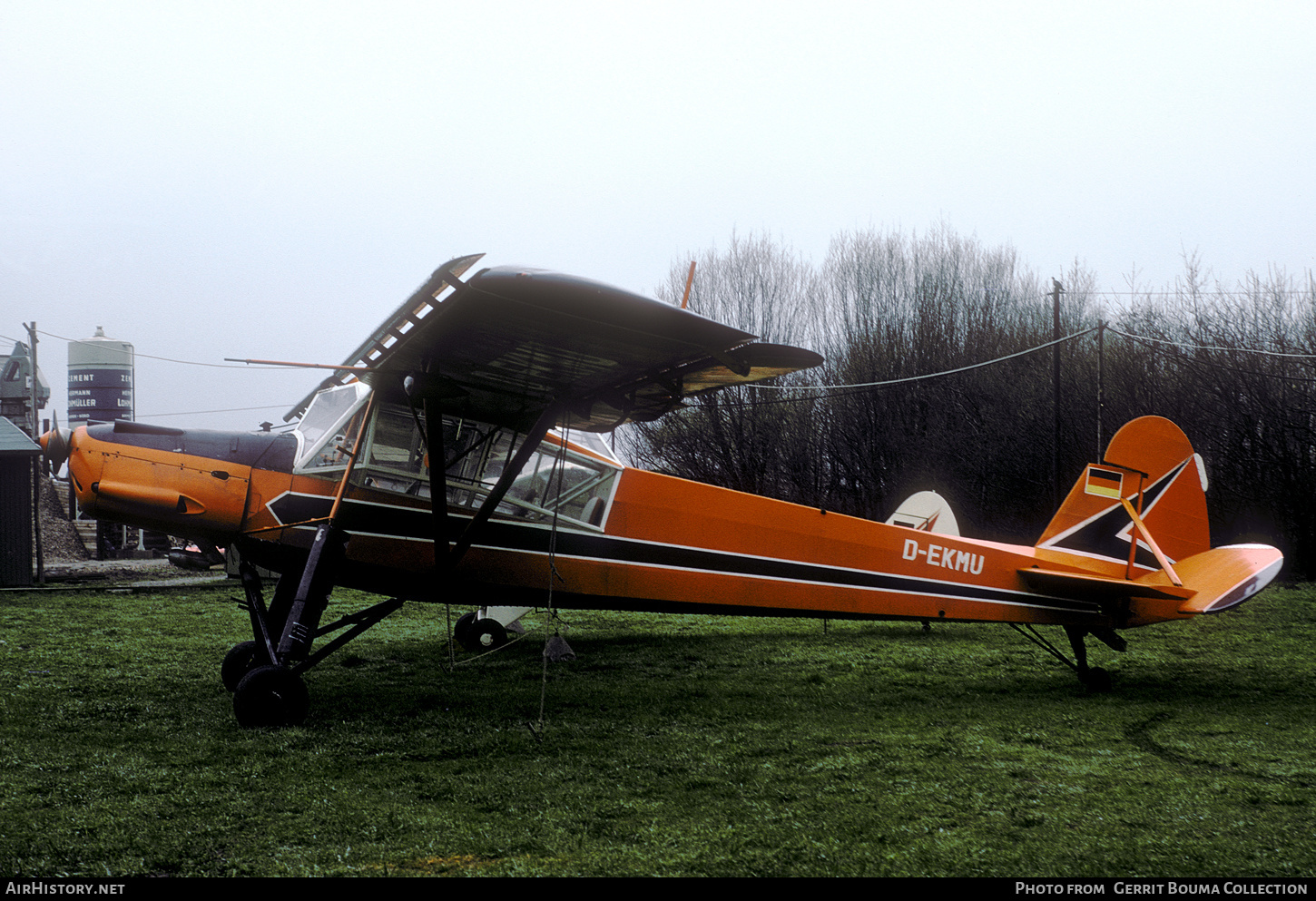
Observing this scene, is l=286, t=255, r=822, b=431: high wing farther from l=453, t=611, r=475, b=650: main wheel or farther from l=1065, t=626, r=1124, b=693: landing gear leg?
l=453, t=611, r=475, b=650: main wheel

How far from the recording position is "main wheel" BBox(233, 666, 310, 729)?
5312mm

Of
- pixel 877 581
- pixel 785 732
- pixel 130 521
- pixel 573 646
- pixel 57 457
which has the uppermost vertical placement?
pixel 57 457

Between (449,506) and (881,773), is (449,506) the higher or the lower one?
the higher one

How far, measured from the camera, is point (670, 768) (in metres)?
4.64

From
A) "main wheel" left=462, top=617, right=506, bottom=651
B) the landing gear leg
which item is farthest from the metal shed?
the landing gear leg

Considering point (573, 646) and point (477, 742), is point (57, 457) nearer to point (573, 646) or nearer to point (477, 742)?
point (477, 742)

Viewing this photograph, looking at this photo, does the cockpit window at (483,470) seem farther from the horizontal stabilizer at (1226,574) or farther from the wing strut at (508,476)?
the horizontal stabilizer at (1226,574)

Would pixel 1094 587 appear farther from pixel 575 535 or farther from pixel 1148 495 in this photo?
pixel 575 535

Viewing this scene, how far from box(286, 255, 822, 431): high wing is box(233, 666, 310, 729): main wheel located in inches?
80.8

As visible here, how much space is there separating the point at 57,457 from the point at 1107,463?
8175 mm

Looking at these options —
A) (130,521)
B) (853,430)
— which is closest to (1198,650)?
(130,521)

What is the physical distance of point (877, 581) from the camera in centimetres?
704

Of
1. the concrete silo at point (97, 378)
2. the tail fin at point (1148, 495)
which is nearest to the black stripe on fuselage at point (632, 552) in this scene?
the tail fin at point (1148, 495)

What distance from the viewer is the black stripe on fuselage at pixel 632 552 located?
20.0 ft
